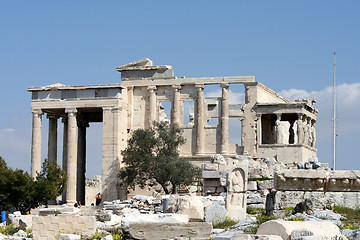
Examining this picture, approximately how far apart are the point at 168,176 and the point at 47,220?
66.1 feet

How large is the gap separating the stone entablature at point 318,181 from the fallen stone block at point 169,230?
2644 millimetres

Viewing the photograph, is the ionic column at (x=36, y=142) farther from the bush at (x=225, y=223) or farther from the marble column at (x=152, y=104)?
the bush at (x=225, y=223)

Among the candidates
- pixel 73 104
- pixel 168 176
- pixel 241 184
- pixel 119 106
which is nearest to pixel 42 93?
pixel 73 104

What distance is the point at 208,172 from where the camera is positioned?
27094 millimetres

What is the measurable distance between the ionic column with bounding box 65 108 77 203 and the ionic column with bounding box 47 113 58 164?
181 cm

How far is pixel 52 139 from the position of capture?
43.5 metres

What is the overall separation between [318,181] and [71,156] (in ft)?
86.3

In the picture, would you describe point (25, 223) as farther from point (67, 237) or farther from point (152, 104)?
point (152, 104)

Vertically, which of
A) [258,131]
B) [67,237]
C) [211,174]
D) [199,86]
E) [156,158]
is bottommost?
[67,237]

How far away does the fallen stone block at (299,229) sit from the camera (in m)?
12.1

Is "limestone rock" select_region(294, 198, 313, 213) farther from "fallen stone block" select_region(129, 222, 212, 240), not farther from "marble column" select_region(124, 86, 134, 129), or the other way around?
"marble column" select_region(124, 86, 134, 129)

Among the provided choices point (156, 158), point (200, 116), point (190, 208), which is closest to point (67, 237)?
point (190, 208)

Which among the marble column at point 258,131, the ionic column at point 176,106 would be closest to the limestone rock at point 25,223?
the ionic column at point 176,106

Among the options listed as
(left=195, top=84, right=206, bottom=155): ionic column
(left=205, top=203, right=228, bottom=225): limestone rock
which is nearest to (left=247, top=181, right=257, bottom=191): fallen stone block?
(left=205, top=203, right=228, bottom=225): limestone rock
